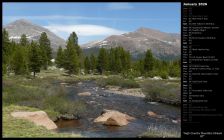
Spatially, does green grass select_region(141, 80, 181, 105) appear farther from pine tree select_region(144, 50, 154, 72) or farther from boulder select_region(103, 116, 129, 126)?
pine tree select_region(144, 50, 154, 72)

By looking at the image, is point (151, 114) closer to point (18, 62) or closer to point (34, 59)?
point (18, 62)

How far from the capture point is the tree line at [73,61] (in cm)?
6622

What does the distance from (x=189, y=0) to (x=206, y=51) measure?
66.8 inches

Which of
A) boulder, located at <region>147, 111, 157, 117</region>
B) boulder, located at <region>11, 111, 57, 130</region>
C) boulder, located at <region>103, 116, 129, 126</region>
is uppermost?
boulder, located at <region>11, 111, 57, 130</region>

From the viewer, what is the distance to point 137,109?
110 ft

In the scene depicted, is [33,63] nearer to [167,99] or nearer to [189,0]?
[167,99]

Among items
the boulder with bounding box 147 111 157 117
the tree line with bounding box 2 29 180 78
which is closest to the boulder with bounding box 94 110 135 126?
the boulder with bounding box 147 111 157 117

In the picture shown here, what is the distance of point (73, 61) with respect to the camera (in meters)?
89.8

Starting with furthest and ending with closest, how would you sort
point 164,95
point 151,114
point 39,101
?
point 164,95, point 151,114, point 39,101

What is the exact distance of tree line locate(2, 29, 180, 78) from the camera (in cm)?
6622

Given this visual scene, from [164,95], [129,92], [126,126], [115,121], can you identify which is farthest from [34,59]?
[126,126]

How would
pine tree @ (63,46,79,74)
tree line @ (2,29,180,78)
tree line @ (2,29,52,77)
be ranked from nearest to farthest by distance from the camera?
tree line @ (2,29,52,77), tree line @ (2,29,180,78), pine tree @ (63,46,79,74)

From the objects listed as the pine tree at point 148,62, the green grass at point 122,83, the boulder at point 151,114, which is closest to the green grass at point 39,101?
the boulder at point 151,114

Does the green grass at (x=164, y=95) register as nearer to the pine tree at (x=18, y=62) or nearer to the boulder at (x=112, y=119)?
the boulder at (x=112, y=119)
